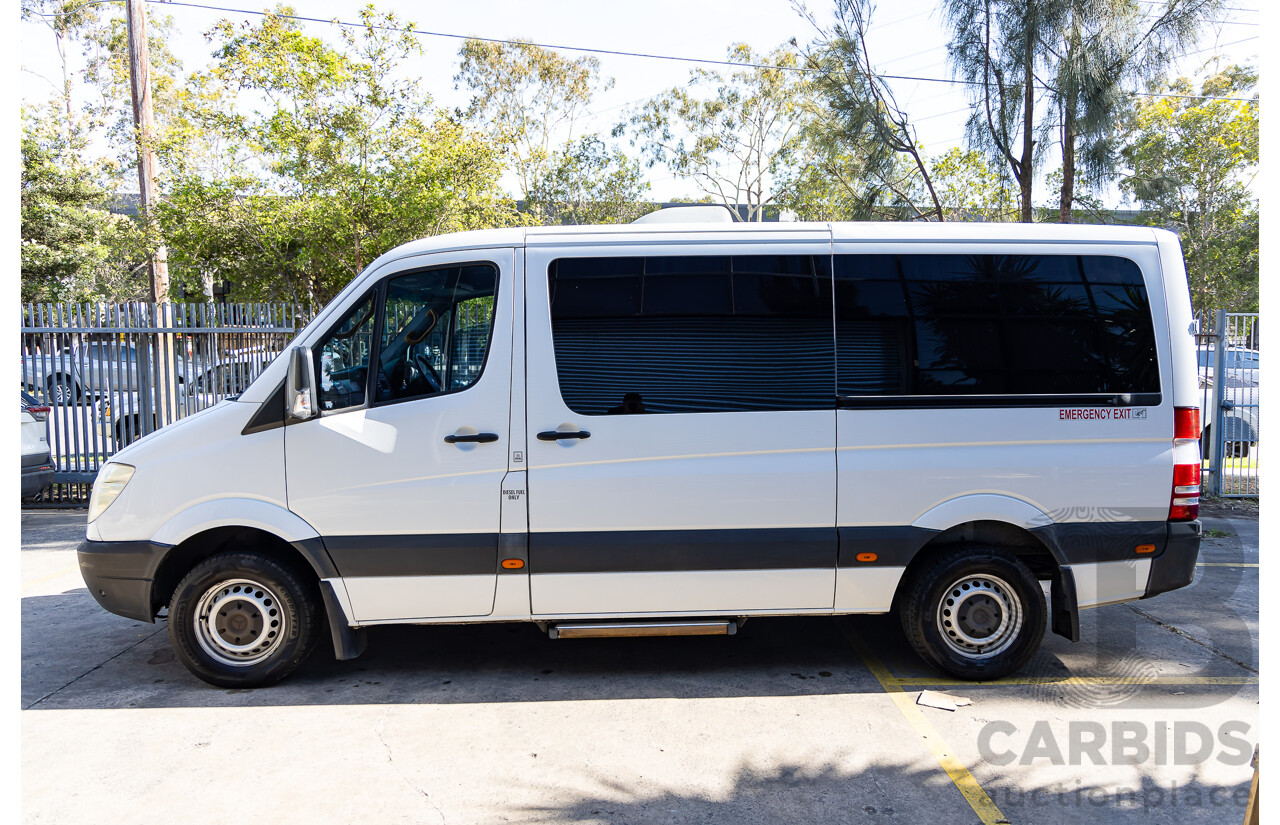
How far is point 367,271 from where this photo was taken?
4.56 metres

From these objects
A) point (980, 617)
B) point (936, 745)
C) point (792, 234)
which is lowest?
point (936, 745)

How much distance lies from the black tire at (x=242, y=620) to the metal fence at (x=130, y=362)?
6.10 meters

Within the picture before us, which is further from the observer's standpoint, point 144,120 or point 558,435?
point 144,120

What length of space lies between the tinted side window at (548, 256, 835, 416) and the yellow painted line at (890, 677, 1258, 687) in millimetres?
1653

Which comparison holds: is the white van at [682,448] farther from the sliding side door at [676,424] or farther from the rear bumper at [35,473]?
the rear bumper at [35,473]

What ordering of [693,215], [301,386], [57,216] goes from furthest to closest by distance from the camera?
[57,216]
[693,215]
[301,386]

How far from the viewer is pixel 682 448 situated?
4457mm

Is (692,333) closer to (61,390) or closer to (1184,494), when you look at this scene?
(1184,494)

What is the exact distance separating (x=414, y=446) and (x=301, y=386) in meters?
0.64

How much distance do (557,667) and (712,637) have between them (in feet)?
3.60

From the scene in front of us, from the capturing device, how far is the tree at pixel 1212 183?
2192 cm

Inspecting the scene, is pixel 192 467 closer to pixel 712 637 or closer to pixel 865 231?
pixel 712 637

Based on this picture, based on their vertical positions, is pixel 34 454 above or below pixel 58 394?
below

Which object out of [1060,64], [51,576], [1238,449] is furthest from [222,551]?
[1238,449]
